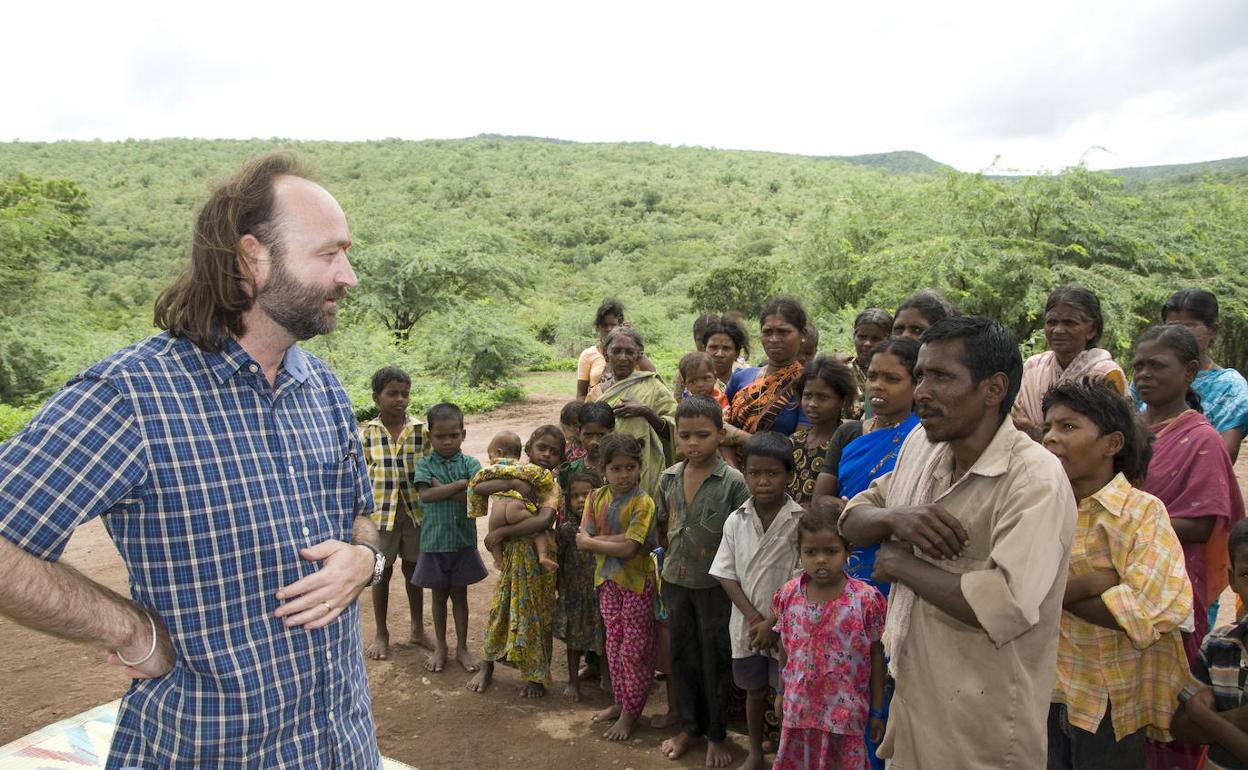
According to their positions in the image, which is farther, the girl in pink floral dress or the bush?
the bush

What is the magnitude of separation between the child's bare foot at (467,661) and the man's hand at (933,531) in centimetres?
324

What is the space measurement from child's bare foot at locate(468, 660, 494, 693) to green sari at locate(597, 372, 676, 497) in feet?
4.20

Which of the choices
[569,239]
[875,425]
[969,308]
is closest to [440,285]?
[969,308]

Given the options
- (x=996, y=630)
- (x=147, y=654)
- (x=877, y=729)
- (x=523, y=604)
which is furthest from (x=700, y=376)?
(x=147, y=654)

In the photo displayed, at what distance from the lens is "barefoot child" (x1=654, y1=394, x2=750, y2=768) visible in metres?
3.61

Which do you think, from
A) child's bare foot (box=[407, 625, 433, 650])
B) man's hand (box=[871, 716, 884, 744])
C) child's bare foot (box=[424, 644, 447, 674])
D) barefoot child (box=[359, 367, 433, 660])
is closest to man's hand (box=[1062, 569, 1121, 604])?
man's hand (box=[871, 716, 884, 744])

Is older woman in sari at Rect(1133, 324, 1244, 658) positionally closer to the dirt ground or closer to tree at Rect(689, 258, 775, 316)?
the dirt ground

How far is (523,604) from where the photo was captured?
4.29m

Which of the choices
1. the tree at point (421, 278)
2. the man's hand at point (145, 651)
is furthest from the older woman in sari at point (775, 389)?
the tree at point (421, 278)

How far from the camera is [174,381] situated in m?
1.66

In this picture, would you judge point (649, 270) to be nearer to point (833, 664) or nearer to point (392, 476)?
point (392, 476)

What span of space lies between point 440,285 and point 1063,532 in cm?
1891

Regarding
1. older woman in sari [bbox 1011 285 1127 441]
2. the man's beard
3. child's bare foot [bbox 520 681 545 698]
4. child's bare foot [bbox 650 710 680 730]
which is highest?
the man's beard

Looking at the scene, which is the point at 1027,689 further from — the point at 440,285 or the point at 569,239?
the point at 569,239
